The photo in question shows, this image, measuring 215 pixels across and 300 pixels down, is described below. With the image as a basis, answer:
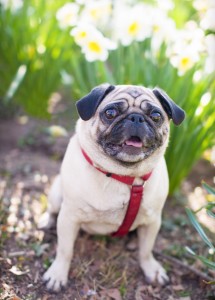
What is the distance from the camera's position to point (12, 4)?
376 cm

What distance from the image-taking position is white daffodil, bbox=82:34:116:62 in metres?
2.76

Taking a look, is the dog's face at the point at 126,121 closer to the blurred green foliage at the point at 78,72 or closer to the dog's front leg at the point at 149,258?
the dog's front leg at the point at 149,258

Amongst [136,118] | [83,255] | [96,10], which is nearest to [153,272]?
[83,255]

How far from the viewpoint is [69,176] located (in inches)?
89.5

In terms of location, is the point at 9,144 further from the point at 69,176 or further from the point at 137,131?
the point at 137,131

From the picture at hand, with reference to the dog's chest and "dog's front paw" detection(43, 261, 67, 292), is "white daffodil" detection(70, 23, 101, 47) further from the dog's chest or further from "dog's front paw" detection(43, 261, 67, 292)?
"dog's front paw" detection(43, 261, 67, 292)

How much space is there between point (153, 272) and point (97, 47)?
4.60 ft

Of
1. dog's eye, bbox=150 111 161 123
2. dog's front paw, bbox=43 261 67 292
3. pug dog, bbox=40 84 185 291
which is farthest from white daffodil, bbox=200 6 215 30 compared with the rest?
dog's front paw, bbox=43 261 67 292

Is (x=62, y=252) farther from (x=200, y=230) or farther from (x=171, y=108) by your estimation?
(x=171, y=108)

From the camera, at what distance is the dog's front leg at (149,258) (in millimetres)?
2508

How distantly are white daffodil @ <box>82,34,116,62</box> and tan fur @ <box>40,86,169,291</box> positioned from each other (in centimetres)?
66

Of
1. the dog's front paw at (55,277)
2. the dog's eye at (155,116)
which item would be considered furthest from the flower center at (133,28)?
the dog's front paw at (55,277)

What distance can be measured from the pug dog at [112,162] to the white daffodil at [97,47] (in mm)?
648

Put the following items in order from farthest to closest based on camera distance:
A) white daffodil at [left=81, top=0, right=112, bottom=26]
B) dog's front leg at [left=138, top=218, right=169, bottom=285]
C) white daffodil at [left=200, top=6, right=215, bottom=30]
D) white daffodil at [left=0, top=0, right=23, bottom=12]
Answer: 1. white daffodil at [left=0, top=0, right=23, bottom=12]
2. white daffodil at [left=81, top=0, right=112, bottom=26]
3. white daffodil at [left=200, top=6, right=215, bottom=30]
4. dog's front leg at [left=138, top=218, right=169, bottom=285]
